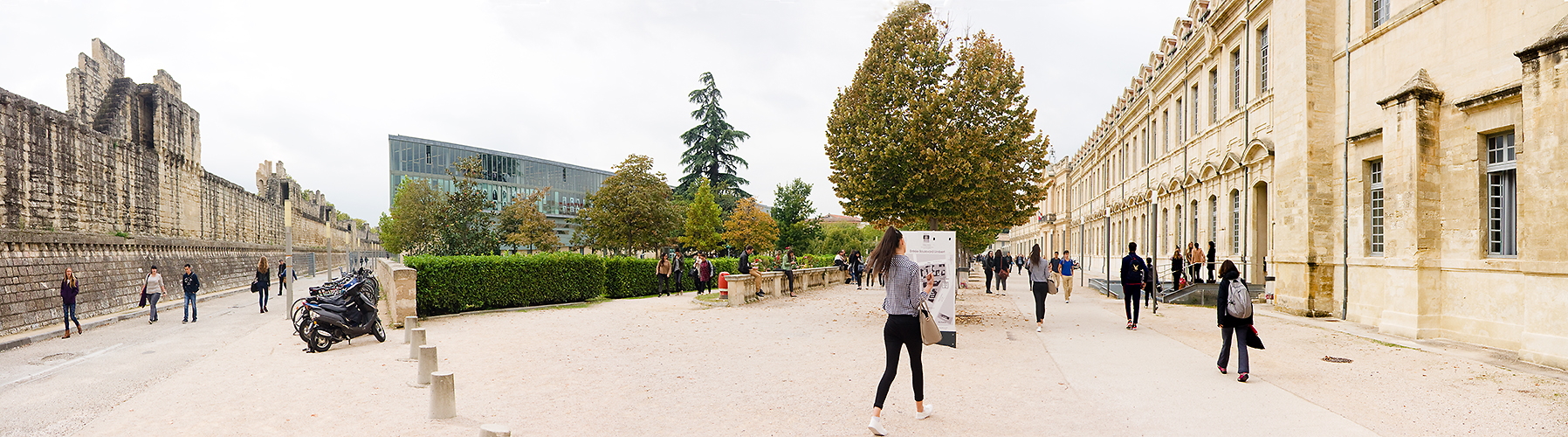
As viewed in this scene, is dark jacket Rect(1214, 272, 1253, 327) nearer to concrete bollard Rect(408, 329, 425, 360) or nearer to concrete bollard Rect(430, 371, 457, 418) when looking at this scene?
concrete bollard Rect(430, 371, 457, 418)

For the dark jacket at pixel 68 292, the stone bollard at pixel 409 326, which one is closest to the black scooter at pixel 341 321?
the stone bollard at pixel 409 326

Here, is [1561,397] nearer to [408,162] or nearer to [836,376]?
[836,376]

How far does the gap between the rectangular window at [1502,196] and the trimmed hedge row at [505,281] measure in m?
15.0

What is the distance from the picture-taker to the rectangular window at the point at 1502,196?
10.3 m

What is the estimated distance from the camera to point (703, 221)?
127ft

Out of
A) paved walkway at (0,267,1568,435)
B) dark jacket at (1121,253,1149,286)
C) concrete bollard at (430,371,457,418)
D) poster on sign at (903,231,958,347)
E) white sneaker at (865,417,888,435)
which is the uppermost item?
poster on sign at (903,231,958,347)

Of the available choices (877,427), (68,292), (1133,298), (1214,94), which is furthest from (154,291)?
(1214,94)

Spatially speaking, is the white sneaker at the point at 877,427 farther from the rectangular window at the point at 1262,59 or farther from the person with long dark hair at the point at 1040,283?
the rectangular window at the point at 1262,59

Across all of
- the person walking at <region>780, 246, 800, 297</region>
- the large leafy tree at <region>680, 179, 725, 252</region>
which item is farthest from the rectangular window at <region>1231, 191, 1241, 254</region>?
the large leafy tree at <region>680, 179, 725, 252</region>

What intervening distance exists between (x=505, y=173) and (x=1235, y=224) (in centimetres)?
6641

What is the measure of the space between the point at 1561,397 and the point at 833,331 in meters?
8.41

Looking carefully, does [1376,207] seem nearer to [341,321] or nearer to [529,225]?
[341,321]

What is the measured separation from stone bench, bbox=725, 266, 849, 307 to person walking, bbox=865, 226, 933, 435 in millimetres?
12157

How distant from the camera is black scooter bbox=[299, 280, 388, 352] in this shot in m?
10.4
